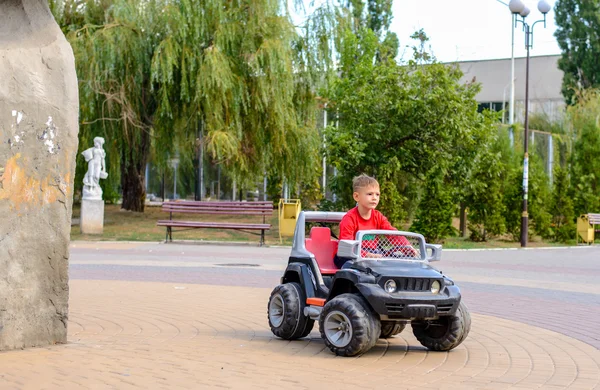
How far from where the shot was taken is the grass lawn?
26172 millimetres

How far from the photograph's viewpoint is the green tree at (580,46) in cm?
5922

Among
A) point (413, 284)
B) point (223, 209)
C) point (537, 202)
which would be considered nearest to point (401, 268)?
point (413, 284)

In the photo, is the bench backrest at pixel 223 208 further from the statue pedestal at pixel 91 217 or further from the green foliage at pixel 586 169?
the green foliage at pixel 586 169

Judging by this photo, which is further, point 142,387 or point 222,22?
point 222,22

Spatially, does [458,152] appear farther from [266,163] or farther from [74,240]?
[74,240]

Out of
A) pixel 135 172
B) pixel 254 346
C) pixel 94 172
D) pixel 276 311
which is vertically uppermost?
pixel 135 172

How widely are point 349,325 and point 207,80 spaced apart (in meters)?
20.6

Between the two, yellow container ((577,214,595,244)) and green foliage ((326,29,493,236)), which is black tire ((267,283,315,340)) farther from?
yellow container ((577,214,595,244))

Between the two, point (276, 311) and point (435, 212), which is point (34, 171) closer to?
point (276, 311)

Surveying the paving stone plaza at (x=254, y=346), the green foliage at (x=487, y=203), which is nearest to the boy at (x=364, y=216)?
the paving stone plaza at (x=254, y=346)

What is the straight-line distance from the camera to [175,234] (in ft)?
92.1

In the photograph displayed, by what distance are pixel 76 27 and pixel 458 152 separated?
520 inches

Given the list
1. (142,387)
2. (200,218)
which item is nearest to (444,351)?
(142,387)

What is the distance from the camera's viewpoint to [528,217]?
31172 millimetres
